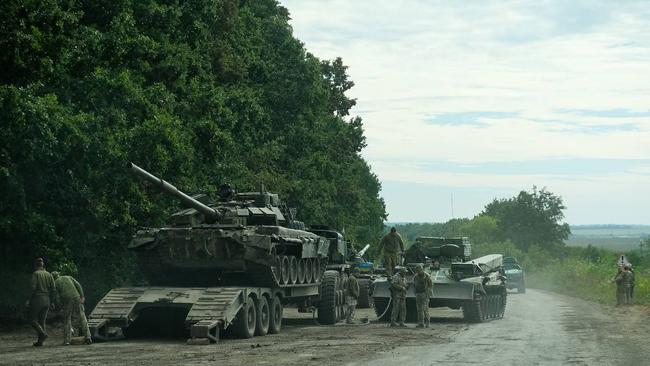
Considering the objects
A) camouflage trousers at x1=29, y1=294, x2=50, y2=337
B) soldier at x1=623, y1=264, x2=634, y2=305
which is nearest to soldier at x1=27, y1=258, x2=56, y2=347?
camouflage trousers at x1=29, y1=294, x2=50, y2=337

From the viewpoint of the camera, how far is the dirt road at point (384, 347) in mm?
16531

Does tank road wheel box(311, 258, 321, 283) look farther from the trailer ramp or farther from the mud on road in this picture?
the trailer ramp

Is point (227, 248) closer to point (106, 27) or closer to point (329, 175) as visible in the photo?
point (106, 27)

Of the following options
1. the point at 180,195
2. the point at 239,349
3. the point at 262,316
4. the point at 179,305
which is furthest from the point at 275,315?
the point at 239,349

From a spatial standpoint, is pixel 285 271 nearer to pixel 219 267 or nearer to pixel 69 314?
pixel 219 267

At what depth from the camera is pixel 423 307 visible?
25.7 metres

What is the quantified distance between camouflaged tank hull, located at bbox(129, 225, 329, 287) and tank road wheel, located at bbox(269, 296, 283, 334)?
42 centimetres

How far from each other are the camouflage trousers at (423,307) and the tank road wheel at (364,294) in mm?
8904

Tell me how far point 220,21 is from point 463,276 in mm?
13184

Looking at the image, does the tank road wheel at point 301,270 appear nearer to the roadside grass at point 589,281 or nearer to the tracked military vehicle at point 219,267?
the tracked military vehicle at point 219,267

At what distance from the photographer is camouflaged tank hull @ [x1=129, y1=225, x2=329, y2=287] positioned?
2214 cm

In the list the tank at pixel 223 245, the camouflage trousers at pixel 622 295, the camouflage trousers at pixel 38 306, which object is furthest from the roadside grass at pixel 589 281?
the camouflage trousers at pixel 38 306

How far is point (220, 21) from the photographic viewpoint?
3584 cm

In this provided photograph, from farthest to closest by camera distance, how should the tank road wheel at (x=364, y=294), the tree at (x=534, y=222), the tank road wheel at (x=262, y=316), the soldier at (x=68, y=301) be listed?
the tree at (x=534, y=222) < the tank road wheel at (x=364, y=294) < the tank road wheel at (x=262, y=316) < the soldier at (x=68, y=301)
